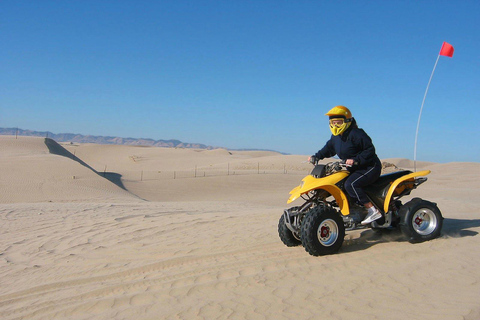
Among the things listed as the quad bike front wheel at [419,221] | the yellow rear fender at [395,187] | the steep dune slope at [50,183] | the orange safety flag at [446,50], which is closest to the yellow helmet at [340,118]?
the yellow rear fender at [395,187]

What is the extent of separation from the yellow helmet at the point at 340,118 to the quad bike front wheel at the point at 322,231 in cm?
124

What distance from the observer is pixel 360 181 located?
5.77 m

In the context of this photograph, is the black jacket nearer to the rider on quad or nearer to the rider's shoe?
the rider on quad

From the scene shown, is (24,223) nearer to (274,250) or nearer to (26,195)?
(274,250)

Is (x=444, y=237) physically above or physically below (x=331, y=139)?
below

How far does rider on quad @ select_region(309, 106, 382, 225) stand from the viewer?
5770mm

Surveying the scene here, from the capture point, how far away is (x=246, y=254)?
19.4 feet

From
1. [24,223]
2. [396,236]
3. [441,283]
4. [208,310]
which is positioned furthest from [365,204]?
[24,223]

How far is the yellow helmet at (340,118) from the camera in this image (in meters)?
5.84

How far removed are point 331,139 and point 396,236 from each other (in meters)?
1.98

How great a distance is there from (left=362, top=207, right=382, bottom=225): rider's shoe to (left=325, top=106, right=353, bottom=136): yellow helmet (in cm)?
128

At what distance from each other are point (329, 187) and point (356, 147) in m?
0.78

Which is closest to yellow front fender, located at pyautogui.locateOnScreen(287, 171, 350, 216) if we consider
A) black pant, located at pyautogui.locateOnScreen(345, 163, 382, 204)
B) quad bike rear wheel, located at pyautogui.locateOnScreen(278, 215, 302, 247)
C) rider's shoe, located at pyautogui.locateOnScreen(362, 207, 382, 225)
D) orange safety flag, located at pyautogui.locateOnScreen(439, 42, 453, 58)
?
black pant, located at pyautogui.locateOnScreen(345, 163, 382, 204)

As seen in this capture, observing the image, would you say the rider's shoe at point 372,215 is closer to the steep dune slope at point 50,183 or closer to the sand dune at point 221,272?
the sand dune at point 221,272
